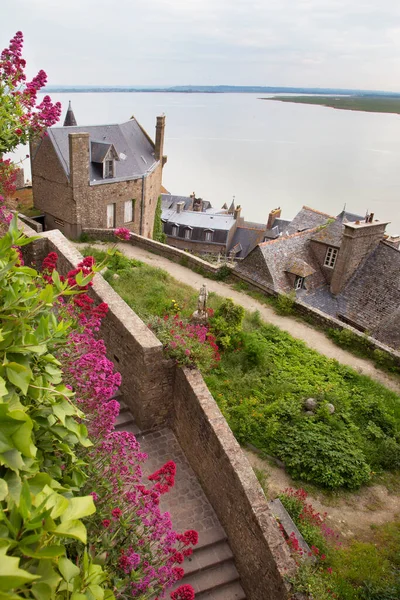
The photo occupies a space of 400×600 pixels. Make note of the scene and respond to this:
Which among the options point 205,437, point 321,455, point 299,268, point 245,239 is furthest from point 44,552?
point 245,239

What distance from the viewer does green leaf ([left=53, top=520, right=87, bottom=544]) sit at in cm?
176

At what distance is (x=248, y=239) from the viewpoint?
47062mm

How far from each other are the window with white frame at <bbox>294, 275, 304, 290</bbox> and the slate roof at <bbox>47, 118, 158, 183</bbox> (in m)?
9.74

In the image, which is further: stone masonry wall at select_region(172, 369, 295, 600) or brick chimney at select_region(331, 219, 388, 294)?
brick chimney at select_region(331, 219, 388, 294)

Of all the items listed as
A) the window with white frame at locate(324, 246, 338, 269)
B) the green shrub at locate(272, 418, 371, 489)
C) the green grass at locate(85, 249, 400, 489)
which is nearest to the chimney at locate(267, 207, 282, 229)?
the window with white frame at locate(324, 246, 338, 269)

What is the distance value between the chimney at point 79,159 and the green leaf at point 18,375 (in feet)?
58.6

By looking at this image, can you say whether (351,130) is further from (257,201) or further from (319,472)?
(319,472)

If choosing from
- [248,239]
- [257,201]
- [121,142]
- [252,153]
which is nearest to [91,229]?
[121,142]

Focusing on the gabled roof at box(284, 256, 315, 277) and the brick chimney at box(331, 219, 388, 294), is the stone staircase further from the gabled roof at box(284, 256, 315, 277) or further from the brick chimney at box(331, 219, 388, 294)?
the brick chimney at box(331, 219, 388, 294)

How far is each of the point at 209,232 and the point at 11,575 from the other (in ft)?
150

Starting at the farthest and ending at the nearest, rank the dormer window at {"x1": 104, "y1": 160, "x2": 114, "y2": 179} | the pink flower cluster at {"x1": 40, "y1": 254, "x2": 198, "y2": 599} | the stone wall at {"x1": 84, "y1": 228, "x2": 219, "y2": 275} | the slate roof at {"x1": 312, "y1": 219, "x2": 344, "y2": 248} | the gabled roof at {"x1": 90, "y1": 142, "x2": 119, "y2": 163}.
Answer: the dormer window at {"x1": 104, "y1": 160, "x2": 114, "y2": 179} < the gabled roof at {"x1": 90, "y1": 142, "x2": 119, "y2": 163} < the slate roof at {"x1": 312, "y1": 219, "x2": 344, "y2": 248} < the stone wall at {"x1": 84, "y1": 228, "x2": 219, "y2": 275} < the pink flower cluster at {"x1": 40, "y1": 254, "x2": 198, "y2": 599}

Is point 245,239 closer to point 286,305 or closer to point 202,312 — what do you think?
point 286,305

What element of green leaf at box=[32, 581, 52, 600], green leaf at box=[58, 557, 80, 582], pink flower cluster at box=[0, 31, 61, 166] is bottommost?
green leaf at box=[58, 557, 80, 582]

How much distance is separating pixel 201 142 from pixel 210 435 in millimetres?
111663
